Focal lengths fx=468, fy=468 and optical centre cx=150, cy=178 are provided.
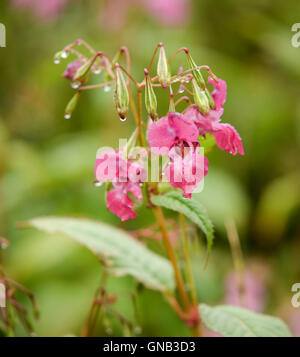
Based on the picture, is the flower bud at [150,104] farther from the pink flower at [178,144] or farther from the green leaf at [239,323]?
the green leaf at [239,323]

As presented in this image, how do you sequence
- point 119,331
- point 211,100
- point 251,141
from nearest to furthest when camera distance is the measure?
point 211,100, point 119,331, point 251,141

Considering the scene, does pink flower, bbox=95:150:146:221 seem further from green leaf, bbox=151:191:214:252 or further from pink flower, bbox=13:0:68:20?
pink flower, bbox=13:0:68:20

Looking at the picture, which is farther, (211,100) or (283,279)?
(283,279)

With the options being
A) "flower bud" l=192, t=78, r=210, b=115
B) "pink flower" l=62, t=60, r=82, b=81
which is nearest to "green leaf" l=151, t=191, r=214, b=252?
"flower bud" l=192, t=78, r=210, b=115

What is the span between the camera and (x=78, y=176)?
1.53m

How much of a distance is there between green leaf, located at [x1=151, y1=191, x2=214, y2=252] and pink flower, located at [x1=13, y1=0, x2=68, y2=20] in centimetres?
156

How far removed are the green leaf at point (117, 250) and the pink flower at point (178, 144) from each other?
0.82 feet

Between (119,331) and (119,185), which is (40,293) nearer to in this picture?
(119,331)

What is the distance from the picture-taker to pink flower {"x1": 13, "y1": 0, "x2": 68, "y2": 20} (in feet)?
6.30

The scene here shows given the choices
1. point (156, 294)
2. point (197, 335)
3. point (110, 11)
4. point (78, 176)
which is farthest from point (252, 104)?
point (197, 335)

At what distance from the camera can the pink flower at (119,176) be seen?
0.56 m

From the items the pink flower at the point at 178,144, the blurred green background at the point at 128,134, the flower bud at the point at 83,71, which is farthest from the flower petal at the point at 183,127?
the blurred green background at the point at 128,134
